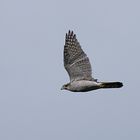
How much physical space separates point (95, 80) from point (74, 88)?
2.89 feet

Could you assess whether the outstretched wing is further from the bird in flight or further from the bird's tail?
the bird's tail

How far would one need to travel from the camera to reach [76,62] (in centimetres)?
1480

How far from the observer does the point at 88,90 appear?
13.9m

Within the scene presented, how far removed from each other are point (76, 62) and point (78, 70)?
0.38 metres

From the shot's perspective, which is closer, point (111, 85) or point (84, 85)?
point (111, 85)

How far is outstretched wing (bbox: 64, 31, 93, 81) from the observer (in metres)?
14.3

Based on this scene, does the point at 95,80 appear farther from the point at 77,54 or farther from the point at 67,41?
the point at 67,41

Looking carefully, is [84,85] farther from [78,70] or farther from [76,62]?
[76,62]

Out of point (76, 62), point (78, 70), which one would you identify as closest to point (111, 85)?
point (78, 70)

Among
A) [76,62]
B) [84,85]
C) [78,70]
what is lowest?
[84,85]

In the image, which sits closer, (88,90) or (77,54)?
(88,90)

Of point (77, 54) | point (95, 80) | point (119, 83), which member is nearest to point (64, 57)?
point (77, 54)

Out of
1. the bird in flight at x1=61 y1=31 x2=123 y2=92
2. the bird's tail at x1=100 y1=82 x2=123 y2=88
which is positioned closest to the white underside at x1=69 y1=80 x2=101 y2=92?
the bird in flight at x1=61 y1=31 x2=123 y2=92

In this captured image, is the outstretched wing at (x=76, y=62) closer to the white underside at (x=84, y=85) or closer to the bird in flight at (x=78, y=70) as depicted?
the bird in flight at (x=78, y=70)
